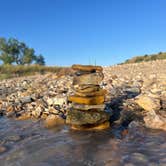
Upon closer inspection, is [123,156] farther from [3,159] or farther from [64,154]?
[3,159]

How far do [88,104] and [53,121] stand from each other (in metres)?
1.61

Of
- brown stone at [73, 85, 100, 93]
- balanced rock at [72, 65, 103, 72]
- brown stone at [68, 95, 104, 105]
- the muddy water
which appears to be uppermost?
balanced rock at [72, 65, 103, 72]

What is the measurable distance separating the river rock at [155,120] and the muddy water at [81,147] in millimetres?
264

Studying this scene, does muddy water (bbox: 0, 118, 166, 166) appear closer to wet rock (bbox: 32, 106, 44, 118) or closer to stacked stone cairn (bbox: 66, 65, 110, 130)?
stacked stone cairn (bbox: 66, 65, 110, 130)

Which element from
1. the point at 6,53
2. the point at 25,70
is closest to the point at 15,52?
the point at 6,53

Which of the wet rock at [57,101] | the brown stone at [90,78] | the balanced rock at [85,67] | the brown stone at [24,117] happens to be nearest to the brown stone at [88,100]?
the brown stone at [90,78]

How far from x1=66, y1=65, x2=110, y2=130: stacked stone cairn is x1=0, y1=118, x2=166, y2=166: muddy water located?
1.03 ft

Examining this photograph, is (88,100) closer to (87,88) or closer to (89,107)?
(89,107)

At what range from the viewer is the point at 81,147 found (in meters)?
6.32

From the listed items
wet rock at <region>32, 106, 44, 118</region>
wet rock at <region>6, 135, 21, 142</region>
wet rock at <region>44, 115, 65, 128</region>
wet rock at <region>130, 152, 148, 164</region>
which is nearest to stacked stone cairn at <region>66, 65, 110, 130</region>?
wet rock at <region>44, 115, 65, 128</region>

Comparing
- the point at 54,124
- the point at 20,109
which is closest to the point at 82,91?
the point at 54,124

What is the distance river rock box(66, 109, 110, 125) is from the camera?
750 centimetres

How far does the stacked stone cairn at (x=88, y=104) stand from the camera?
7.55 metres

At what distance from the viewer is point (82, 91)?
7.89 m
